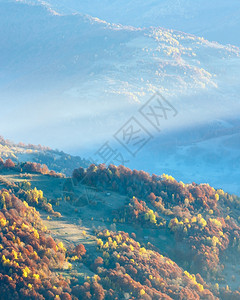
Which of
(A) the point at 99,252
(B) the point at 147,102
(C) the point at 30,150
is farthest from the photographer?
(B) the point at 147,102

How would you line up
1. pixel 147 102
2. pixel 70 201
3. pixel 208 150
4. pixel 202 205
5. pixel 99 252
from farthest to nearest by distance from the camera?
pixel 147 102
pixel 208 150
pixel 202 205
pixel 70 201
pixel 99 252

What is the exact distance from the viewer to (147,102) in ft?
557

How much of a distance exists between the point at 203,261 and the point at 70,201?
1557 centimetres

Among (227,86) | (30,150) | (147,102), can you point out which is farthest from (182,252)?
(227,86)

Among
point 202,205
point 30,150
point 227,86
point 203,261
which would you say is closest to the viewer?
point 203,261

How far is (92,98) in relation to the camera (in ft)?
585

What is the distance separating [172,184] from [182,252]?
478 inches

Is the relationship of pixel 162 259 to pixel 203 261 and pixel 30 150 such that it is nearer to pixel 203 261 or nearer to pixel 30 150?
pixel 203 261

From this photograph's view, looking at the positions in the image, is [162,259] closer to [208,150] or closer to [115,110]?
[208,150]

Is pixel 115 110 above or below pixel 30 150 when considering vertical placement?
above

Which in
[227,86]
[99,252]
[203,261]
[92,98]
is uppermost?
[227,86]

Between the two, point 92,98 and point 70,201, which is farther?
point 92,98

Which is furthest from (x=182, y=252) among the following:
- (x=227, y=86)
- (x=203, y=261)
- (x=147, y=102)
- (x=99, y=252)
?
(x=227, y=86)

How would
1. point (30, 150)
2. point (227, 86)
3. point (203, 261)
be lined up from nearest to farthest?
point (203, 261)
point (30, 150)
point (227, 86)
